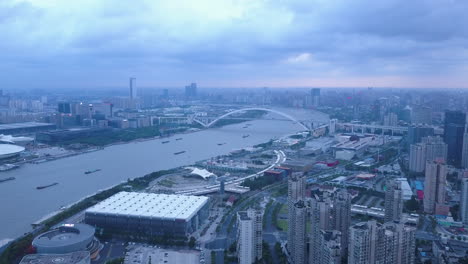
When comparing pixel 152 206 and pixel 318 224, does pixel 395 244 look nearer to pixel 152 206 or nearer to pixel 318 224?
pixel 318 224

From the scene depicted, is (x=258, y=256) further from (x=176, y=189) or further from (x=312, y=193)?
(x=176, y=189)

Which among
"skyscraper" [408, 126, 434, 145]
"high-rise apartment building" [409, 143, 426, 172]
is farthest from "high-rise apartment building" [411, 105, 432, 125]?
"high-rise apartment building" [409, 143, 426, 172]

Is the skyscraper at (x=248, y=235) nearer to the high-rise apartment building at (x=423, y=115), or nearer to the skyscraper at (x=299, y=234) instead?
the skyscraper at (x=299, y=234)

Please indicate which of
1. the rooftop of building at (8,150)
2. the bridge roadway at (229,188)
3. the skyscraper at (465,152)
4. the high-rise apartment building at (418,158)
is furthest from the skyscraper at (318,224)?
the rooftop of building at (8,150)

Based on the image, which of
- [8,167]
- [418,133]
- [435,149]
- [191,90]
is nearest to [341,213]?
[435,149]

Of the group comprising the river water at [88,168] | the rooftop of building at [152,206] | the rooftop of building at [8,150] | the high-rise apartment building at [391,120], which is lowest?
the river water at [88,168]

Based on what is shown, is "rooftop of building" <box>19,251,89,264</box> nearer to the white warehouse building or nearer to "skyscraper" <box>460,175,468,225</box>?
the white warehouse building
